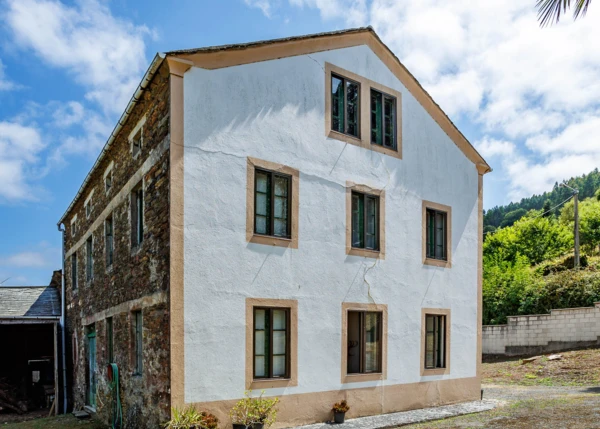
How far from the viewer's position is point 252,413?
9859mm

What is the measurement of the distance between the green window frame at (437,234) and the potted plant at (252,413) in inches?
238

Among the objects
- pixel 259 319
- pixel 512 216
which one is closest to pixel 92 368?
pixel 259 319

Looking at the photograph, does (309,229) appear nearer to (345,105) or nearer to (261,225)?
(261,225)

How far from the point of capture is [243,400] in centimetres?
1005

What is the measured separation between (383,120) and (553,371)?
444 inches

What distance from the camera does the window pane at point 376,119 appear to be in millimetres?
13375

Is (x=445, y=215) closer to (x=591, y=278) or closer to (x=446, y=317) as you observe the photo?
(x=446, y=317)

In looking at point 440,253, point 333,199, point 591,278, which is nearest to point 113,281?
point 333,199

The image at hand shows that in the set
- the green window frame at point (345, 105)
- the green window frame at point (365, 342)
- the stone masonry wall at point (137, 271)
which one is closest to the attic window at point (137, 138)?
the stone masonry wall at point (137, 271)

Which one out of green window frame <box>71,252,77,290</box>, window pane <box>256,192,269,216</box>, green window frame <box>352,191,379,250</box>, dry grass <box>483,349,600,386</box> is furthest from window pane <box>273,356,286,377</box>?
green window frame <box>71,252,77,290</box>

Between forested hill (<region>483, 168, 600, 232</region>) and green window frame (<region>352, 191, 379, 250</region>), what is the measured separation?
75.1 meters

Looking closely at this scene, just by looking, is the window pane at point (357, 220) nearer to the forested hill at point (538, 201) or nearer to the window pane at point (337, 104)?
the window pane at point (337, 104)

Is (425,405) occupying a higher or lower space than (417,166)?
lower

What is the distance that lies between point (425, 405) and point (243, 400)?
546cm
